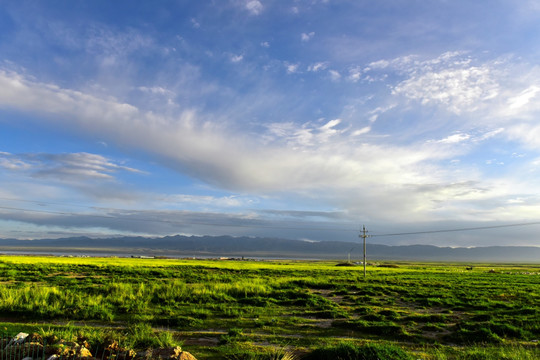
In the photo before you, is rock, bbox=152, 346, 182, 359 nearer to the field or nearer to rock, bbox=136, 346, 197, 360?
rock, bbox=136, 346, 197, 360

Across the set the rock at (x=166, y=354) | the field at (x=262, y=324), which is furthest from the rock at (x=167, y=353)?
the field at (x=262, y=324)

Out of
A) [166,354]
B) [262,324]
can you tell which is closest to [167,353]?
[166,354]

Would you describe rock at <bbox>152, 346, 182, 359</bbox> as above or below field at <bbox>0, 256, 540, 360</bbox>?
above

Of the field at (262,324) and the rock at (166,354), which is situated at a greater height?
the rock at (166,354)

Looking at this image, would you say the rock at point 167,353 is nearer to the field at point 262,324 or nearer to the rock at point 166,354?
the rock at point 166,354

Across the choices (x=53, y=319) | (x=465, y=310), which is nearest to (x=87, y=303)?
(x=53, y=319)

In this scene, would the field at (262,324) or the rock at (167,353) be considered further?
the field at (262,324)

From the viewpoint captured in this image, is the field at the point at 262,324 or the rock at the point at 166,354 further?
the field at the point at 262,324

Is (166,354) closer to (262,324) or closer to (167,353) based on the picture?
(167,353)

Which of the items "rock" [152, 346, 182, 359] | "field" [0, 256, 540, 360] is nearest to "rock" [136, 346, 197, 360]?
"rock" [152, 346, 182, 359]

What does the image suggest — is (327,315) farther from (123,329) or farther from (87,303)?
(87,303)

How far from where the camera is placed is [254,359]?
9.53 meters

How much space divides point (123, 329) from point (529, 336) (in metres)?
17.4

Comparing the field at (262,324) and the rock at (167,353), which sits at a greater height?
the rock at (167,353)
